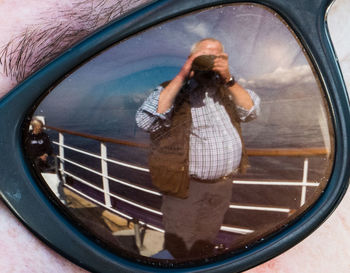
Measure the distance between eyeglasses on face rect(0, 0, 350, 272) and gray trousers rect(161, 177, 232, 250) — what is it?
1 centimetres

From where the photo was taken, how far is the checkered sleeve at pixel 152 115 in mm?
615

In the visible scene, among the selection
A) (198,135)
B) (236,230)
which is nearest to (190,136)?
(198,135)

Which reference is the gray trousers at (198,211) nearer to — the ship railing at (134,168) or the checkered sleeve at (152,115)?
the ship railing at (134,168)

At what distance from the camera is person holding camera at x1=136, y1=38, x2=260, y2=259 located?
23.9 inches

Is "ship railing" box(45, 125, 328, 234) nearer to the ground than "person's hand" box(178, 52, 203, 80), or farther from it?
nearer to the ground

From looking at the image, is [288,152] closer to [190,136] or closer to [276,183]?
[276,183]

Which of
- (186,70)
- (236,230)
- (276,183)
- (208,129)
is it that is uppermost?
(186,70)

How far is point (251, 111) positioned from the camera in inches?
24.4

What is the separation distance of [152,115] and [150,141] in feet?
0.17

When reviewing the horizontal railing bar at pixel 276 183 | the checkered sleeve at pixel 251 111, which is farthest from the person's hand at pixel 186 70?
the horizontal railing bar at pixel 276 183

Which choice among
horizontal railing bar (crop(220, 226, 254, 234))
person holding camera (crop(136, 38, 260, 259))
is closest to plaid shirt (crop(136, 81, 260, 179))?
person holding camera (crop(136, 38, 260, 259))

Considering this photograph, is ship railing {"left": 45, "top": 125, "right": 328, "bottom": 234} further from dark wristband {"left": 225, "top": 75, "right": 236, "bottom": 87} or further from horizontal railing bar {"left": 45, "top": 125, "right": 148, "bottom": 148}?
dark wristband {"left": 225, "top": 75, "right": 236, "bottom": 87}

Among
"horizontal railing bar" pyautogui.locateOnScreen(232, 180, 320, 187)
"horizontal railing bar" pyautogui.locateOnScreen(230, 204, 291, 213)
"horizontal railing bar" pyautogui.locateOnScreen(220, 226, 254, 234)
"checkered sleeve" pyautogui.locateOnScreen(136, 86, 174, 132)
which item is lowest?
"horizontal railing bar" pyautogui.locateOnScreen(220, 226, 254, 234)

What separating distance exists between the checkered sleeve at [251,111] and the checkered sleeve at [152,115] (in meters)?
0.13
